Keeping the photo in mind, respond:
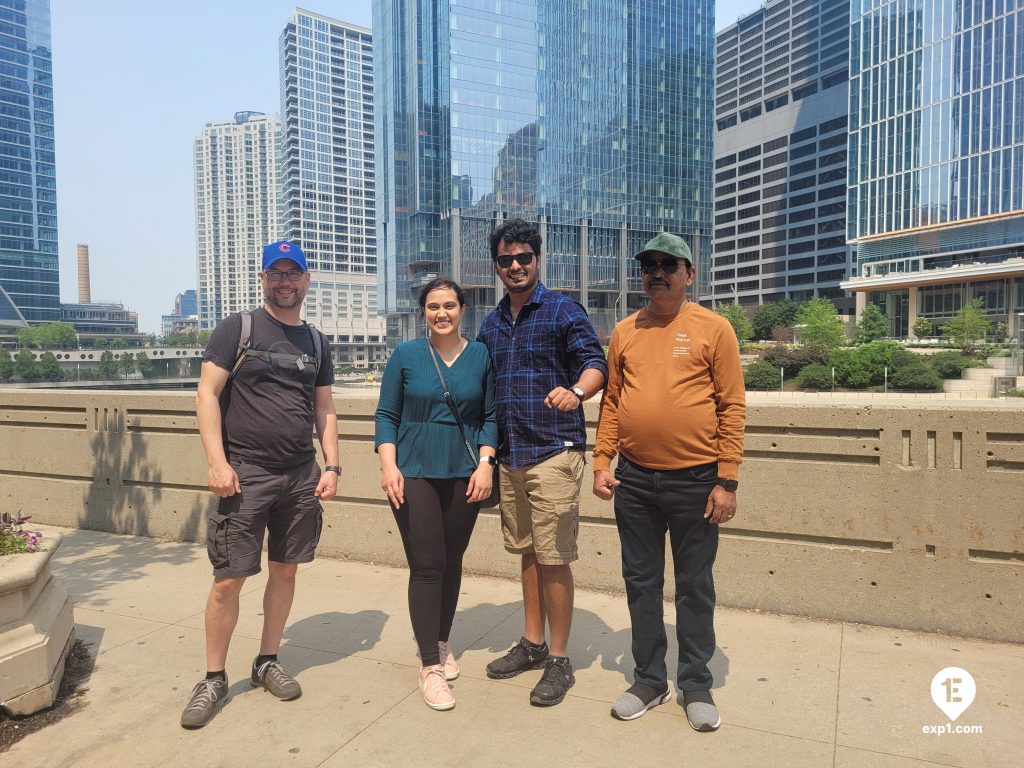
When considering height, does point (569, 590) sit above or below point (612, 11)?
below

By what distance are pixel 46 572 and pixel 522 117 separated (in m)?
100

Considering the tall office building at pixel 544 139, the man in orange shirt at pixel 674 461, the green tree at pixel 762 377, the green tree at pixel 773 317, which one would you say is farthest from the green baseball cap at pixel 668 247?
the green tree at pixel 773 317

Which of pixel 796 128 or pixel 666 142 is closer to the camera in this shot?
pixel 666 142

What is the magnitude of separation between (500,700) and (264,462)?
5.32 ft

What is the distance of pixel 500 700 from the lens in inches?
132

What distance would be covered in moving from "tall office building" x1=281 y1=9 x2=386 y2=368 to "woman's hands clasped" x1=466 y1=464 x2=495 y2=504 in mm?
144758

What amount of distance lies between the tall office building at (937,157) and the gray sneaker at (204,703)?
81.4m

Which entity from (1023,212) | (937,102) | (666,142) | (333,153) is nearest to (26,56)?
(333,153)

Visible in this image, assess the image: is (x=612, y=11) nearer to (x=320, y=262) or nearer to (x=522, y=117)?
(x=522, y=117)

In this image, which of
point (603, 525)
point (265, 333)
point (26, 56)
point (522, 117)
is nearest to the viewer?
point (265, 333)

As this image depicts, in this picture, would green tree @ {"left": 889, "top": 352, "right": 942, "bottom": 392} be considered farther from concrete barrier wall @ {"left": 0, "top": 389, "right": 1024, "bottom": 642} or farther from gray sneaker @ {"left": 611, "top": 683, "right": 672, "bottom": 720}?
gray sneaker @ {"left": 611, "top": 683, "right": 672, "bottom": 720}

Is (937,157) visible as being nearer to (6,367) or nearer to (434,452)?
A: (434,452)

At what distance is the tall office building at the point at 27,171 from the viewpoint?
428ft

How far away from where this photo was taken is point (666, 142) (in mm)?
105562
